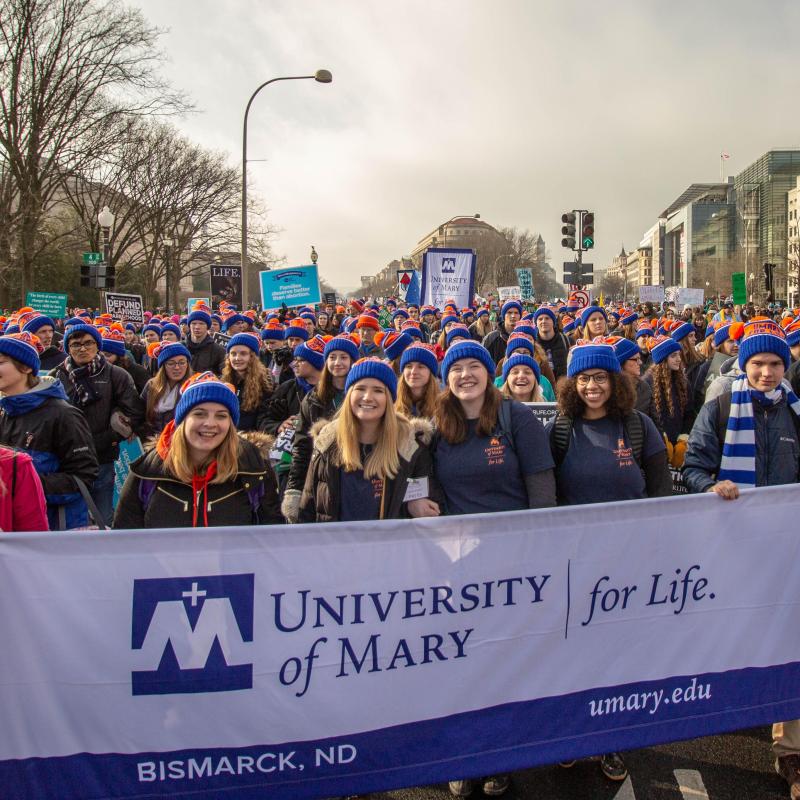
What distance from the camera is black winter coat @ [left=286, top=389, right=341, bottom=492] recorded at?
13.0 ft

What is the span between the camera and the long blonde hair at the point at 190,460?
311 cm

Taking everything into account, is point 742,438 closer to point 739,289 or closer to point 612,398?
point 612,398

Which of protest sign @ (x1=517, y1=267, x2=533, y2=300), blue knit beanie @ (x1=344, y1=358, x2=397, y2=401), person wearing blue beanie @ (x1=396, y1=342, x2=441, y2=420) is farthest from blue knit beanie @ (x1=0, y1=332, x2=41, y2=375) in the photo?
protest sign @ (x1=517, y1=267, x2=533, y2=300)

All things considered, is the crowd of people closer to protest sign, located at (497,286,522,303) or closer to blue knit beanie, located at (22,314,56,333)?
blue knit beanie, located at (22,314,56,333)

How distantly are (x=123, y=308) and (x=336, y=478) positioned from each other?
12.2 metres

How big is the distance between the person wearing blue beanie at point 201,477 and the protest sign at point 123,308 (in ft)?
38.6

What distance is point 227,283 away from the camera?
64.6ft

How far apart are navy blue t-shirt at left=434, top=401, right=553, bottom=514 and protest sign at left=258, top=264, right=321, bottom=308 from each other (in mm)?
Answer: 9991

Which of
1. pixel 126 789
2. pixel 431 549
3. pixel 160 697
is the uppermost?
pixel 431 549

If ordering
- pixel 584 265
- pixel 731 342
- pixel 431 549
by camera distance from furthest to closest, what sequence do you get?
pixel 584 265, pixel 731 342, pixel 431 549

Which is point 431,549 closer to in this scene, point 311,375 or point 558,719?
point 558,719

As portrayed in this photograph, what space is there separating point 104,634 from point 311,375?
3.50m

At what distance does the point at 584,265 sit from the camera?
12703 millimetres

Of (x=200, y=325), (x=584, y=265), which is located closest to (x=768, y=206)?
(x=584, y=265)
